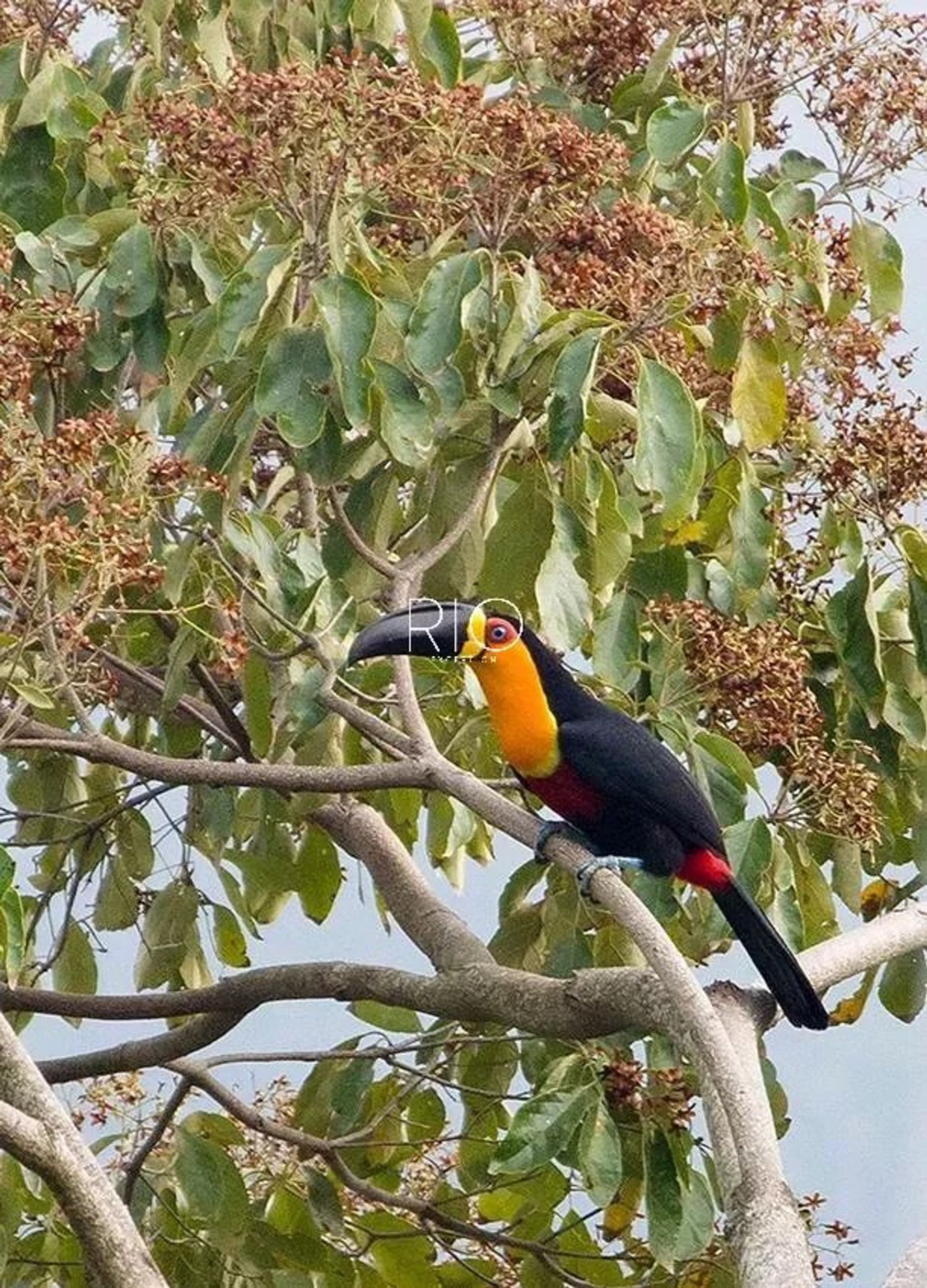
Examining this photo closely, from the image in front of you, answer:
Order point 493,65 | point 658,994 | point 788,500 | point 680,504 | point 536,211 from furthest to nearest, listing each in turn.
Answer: point 493,65 → point 788,500 → point 536,211 → point 680,504 → point 658,994

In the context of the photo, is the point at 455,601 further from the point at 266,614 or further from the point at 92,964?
the point at 92,964

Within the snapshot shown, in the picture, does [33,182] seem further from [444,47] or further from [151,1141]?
[151,1141]

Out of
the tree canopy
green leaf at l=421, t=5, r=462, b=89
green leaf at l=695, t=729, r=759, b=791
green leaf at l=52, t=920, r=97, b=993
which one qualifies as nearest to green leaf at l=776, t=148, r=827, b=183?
the tree canopy

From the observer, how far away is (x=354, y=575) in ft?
12.6

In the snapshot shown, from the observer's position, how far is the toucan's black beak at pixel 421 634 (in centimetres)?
343

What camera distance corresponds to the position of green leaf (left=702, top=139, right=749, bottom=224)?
367 centimetres

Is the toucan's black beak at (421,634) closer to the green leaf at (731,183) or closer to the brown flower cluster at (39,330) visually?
the brown flower cluster at (39,330)

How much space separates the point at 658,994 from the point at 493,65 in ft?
6.77

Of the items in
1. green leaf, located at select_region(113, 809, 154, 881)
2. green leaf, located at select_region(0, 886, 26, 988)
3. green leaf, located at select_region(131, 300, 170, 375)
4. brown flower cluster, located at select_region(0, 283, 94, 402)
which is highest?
green leaf, located at select_region(131, 300, 170, 375)

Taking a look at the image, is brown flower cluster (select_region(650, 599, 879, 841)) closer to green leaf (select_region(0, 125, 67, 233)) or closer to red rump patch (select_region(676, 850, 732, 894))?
red rump patch (select_region(676, 850, 732, 894))

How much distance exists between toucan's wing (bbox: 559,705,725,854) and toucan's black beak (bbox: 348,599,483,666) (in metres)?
0.23

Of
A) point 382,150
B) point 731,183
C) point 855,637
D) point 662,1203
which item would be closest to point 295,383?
point 382,150

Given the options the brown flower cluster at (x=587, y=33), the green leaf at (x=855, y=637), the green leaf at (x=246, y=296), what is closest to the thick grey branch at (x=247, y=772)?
the green leaf at (x=246, y=296)

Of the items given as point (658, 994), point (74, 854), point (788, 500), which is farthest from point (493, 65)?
point (658, 994)
